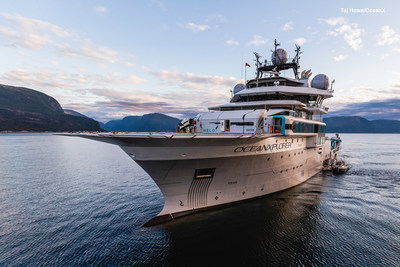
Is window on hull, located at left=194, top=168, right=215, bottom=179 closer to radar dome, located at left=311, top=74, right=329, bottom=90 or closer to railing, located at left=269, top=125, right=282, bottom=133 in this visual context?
railing, located at left=269, top=125, right=282, bottom=133

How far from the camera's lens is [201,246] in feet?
37.8

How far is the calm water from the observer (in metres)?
10.7

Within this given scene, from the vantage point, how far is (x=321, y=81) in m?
27.1

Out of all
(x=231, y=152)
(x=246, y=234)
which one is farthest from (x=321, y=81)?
(x=246, y=234)

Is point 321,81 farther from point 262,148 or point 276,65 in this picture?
point 262,148

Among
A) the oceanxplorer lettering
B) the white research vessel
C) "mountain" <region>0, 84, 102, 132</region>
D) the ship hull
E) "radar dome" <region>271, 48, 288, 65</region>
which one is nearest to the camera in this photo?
the white research vessel

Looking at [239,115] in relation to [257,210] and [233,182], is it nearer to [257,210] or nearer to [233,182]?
[233,182]

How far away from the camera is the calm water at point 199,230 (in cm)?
1066

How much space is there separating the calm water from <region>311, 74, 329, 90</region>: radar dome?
14.9 meters

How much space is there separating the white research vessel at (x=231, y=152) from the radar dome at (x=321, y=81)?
6.16 ft

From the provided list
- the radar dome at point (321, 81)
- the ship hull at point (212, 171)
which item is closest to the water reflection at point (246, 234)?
the ship hull at point (212, 171)

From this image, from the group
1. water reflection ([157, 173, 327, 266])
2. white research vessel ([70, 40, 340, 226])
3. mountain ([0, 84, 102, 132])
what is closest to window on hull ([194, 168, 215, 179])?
white research vessel ([70, 40, 340, 226])

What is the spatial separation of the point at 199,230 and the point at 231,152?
5.95m

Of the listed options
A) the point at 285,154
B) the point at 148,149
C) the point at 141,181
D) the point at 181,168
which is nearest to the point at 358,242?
the point at 285,154
